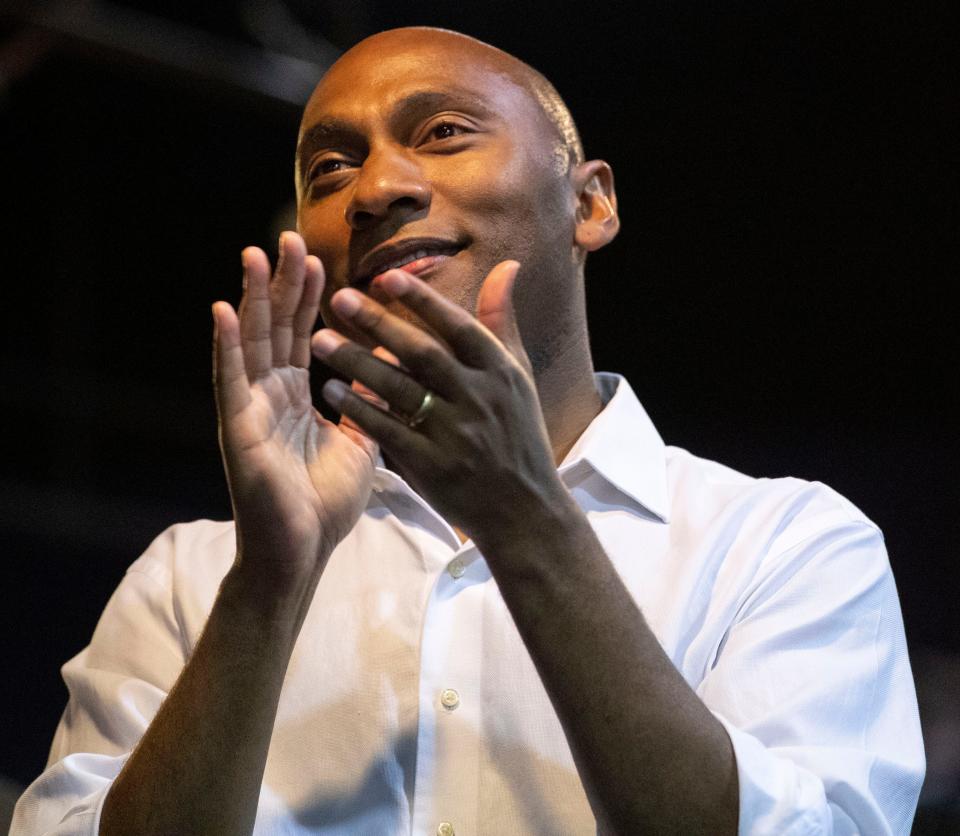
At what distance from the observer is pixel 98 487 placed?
489 cm

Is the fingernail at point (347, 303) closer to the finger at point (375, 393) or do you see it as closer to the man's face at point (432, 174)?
the finger at point (375, 393)

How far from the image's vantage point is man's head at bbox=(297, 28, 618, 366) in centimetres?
190

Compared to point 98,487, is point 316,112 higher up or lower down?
higher up

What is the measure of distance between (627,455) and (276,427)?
2.00 feet

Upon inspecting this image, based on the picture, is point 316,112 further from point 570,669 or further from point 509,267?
point 570,669

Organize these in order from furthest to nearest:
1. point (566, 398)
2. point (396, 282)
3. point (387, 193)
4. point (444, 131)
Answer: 1. point (566, 398)
2. point (444, 131)
3. point (387, 193)
4. point (396, 282)

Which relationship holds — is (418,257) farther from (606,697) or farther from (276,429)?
(606,697)

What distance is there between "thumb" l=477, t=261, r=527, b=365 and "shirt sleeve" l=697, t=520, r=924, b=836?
0.46m

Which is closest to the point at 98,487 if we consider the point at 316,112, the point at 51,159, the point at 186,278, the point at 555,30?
the point at 186,278

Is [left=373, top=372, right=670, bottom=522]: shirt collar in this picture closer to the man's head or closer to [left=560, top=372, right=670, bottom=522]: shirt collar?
[left=560, top=372, right=670, bottom=522]: shirt collar

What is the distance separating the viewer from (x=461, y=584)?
1.75 m

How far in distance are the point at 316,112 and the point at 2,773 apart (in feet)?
7.33

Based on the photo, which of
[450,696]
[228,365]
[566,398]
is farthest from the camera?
[566,398]

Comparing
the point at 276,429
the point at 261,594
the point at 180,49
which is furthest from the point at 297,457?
the point at 180,49
